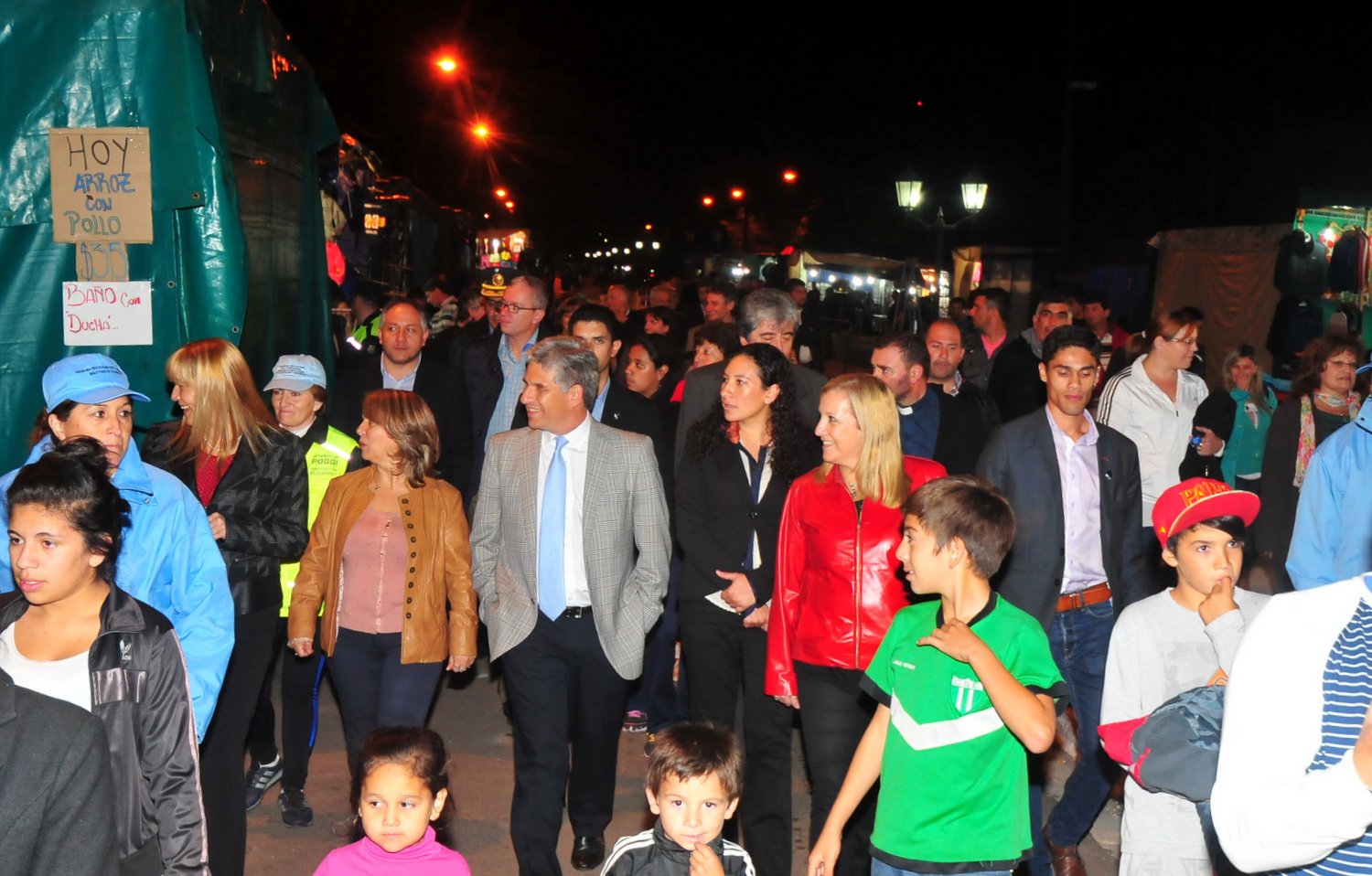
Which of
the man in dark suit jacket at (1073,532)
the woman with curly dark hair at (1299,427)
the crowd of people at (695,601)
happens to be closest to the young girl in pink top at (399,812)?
the crowd of people at (695,601)

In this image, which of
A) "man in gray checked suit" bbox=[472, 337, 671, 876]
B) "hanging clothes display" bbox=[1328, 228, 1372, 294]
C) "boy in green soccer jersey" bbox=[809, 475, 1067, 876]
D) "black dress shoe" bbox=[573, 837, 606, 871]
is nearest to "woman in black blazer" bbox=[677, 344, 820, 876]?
"man in gray checked suit" bbox=[472, 337, 671, 876]

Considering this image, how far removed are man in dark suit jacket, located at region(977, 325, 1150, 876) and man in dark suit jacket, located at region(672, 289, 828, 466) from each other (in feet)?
3.33

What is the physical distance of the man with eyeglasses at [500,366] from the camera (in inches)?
321

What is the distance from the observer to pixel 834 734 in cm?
519

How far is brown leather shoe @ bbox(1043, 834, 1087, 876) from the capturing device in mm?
5844

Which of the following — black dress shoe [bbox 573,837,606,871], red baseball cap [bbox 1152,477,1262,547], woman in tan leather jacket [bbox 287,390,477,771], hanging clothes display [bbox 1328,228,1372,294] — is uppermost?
hanging clothes display [bbox 1328,228,1372,294]

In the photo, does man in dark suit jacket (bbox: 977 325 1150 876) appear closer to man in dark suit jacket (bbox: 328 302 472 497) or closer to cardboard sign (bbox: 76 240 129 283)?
man in dark suit jacket (bbox: 328 302 472 497)

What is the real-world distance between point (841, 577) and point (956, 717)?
4.01 feet

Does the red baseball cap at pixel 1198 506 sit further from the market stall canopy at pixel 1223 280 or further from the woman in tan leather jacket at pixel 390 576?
the market stall canopy at pixel 1223 280

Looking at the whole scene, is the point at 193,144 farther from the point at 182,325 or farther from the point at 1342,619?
the point at 1342,619

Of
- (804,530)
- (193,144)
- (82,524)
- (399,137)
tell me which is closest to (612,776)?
(804,530)

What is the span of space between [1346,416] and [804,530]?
4.84 m

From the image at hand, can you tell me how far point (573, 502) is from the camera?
5.70 m

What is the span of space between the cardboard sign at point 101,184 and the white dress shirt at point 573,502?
295 cm
